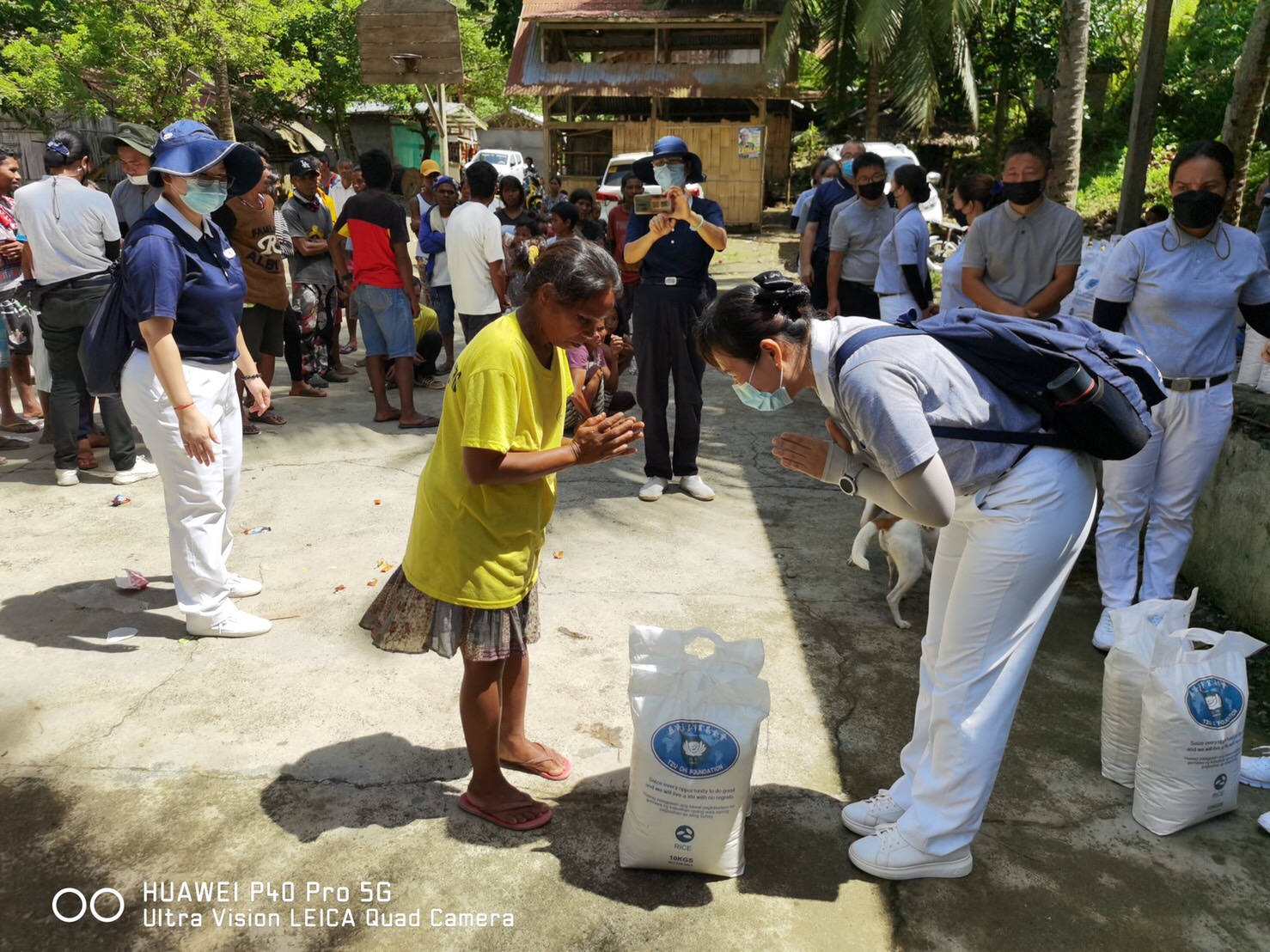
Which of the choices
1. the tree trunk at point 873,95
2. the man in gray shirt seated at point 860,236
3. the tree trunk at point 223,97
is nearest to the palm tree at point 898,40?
the tree trunk at point 873,95

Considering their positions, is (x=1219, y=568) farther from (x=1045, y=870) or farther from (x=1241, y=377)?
(x=1045, y=870)

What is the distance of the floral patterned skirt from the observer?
2.71m

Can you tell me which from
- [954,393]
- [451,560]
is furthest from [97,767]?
[954,393]

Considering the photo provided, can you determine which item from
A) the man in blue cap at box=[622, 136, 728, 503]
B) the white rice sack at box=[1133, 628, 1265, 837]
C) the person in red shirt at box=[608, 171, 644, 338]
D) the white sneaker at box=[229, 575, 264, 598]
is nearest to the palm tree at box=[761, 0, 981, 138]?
the person in red shirt at box=[608, 171, 644, 338]

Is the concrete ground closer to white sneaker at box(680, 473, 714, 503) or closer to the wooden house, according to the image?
white sneaker at box(680, 473, 714, 503)

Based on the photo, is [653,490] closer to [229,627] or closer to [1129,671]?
[229,627]

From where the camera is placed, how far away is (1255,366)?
15.4 feet

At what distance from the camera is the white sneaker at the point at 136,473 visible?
233 inches

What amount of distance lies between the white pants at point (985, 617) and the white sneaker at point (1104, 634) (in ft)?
5.58

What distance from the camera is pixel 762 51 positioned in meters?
19.8

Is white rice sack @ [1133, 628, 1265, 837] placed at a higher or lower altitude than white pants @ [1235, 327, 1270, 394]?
lower

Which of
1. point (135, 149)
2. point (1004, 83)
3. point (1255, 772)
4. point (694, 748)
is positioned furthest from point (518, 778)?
point (1004, 83)

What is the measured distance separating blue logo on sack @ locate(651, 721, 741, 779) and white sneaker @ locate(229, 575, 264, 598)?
2.66 meters

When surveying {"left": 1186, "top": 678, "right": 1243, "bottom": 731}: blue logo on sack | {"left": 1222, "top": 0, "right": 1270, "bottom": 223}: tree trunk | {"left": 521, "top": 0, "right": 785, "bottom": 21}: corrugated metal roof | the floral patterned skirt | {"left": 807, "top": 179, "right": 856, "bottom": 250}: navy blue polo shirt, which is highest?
{"left": 521, "top": 0, "right": 785, "bottom": 21}: corrugated metal roof
